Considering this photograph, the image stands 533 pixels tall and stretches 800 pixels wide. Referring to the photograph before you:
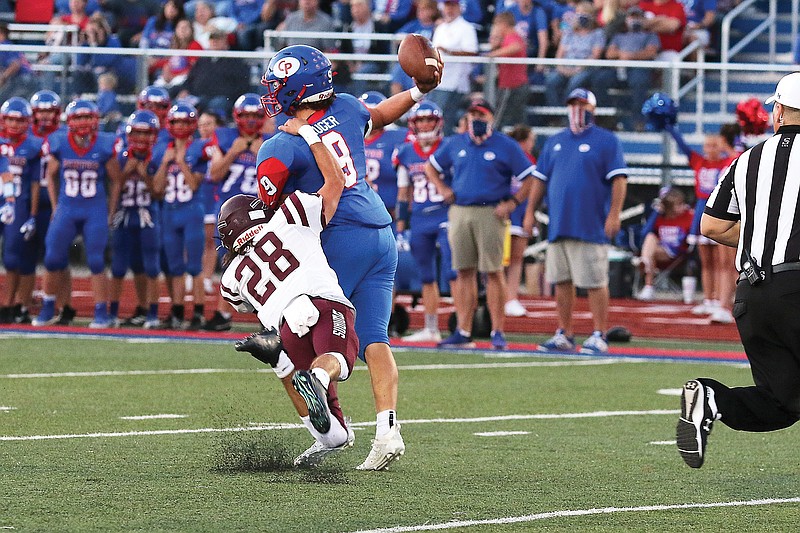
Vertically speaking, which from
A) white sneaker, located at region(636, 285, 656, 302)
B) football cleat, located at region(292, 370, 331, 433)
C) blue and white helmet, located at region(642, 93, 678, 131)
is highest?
blue and white helmet, located at region(642, 93, 678, 131)

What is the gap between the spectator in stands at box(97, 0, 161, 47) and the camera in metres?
20.2

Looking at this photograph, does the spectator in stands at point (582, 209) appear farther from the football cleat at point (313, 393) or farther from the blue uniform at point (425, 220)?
the football cleat at point (313, 393)

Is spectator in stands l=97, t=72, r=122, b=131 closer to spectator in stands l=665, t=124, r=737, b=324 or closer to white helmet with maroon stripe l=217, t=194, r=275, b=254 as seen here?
spectator in stands l=665, t=124, r=737, b=324

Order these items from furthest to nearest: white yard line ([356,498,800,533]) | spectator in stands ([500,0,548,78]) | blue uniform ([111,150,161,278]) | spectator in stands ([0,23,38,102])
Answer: spectator in stands ([500,0,548,78]), spectator in stands ([0,23,38,102]), blue uniform ([111,150,161,278]), white yard line ([356,498,800,533])

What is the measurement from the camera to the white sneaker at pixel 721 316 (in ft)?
46.5

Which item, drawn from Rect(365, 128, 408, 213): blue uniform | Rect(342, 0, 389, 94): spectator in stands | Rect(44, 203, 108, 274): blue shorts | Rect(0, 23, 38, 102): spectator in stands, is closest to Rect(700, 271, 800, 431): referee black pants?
Rect(365, 128, 408, 213): blue uniform

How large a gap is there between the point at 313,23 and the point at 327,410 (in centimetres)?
1237

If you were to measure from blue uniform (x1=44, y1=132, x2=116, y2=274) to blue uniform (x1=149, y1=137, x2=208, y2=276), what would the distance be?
21.8 inches

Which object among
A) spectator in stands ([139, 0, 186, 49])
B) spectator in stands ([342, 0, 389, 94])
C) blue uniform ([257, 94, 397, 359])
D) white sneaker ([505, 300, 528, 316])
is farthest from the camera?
spectator in stands ([139, 0, 186, 49])

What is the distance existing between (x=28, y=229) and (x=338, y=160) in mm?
8072

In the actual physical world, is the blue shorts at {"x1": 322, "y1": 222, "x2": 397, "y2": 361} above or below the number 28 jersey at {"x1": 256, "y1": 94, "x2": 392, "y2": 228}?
below

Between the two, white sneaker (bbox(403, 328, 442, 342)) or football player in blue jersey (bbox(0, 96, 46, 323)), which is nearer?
white sneaker (bbox(403, 328, 442, 342))

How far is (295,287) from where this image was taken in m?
5.93

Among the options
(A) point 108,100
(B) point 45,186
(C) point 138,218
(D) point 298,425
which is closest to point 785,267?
(D) point 298,425
